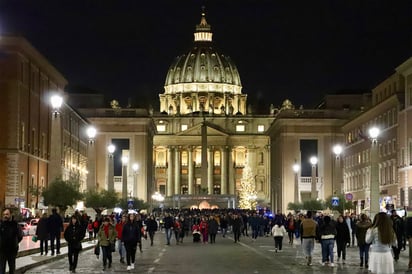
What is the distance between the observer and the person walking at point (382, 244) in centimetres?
2375

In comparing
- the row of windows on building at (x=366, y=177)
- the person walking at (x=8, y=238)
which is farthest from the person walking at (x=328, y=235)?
the row of windows on building at (x=366, y=177)

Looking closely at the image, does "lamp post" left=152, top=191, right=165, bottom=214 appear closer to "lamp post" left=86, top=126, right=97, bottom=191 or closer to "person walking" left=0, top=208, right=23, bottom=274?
"lamp post" left=86, top=126, right=97, bottom=191

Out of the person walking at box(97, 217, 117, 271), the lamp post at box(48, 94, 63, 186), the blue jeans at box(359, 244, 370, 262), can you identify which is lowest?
the blue jeans at box(359, 244, 370, 262)

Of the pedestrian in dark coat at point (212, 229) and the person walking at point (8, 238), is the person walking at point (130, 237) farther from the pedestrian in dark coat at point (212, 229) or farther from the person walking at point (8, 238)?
the pedestrian in dark coat at point (212, 229)

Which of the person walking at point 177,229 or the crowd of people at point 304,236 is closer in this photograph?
the crowd of people at point 304,236

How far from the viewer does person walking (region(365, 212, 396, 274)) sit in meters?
23.8

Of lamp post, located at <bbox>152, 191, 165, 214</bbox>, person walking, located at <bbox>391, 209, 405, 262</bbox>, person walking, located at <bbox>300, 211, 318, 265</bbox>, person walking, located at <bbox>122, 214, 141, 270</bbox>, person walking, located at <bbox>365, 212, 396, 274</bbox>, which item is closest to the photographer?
person walking, located at <bbox>365, 212, 396, 274</bbox>

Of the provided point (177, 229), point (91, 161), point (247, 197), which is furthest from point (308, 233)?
point (247, 197)

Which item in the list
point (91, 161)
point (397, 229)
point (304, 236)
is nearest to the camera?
point (304, 236)

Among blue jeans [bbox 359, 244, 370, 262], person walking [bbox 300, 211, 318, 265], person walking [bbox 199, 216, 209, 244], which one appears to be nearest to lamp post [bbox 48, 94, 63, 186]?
person walking [bbox 300, 211, 318, 265]

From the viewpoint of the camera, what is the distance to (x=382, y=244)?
78.2 ft

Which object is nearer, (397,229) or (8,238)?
(8,238)

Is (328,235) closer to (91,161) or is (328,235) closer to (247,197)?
(91,161)

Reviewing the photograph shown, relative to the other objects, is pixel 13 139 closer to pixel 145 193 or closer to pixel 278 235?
pixel 278 235
